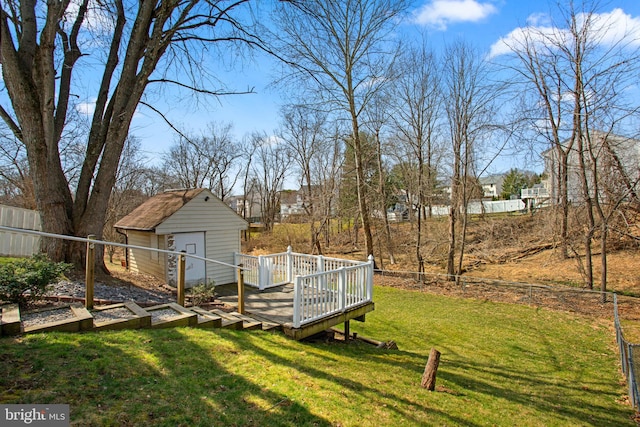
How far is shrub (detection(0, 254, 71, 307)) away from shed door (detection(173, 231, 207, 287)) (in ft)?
19.4

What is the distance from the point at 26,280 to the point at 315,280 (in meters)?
5.54

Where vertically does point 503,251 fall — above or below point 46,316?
below

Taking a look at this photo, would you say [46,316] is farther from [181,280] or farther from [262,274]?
[262,274]

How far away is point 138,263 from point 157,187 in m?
18.2

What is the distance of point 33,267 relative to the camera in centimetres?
437

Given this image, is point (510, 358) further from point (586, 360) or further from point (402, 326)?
point (402, 326)

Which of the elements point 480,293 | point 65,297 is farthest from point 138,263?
point 480,293

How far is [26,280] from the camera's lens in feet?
13.6

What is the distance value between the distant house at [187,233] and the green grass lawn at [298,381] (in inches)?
233

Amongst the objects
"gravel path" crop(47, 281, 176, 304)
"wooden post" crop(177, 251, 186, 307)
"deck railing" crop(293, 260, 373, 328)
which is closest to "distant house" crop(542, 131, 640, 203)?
"deck railing" crop(293, 260, 373, 328)

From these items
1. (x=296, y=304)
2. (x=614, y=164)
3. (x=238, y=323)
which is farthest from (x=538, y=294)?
(x=238, y=323)

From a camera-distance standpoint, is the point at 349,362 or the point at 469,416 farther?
the point at 349,362

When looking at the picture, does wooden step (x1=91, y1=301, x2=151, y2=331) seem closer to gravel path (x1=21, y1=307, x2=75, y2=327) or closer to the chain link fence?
gravel path (x1=21, y1=307, x2=75, y2=327)

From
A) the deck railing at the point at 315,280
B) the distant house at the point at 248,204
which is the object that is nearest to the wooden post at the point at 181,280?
the deck railing at the point at 315,280
